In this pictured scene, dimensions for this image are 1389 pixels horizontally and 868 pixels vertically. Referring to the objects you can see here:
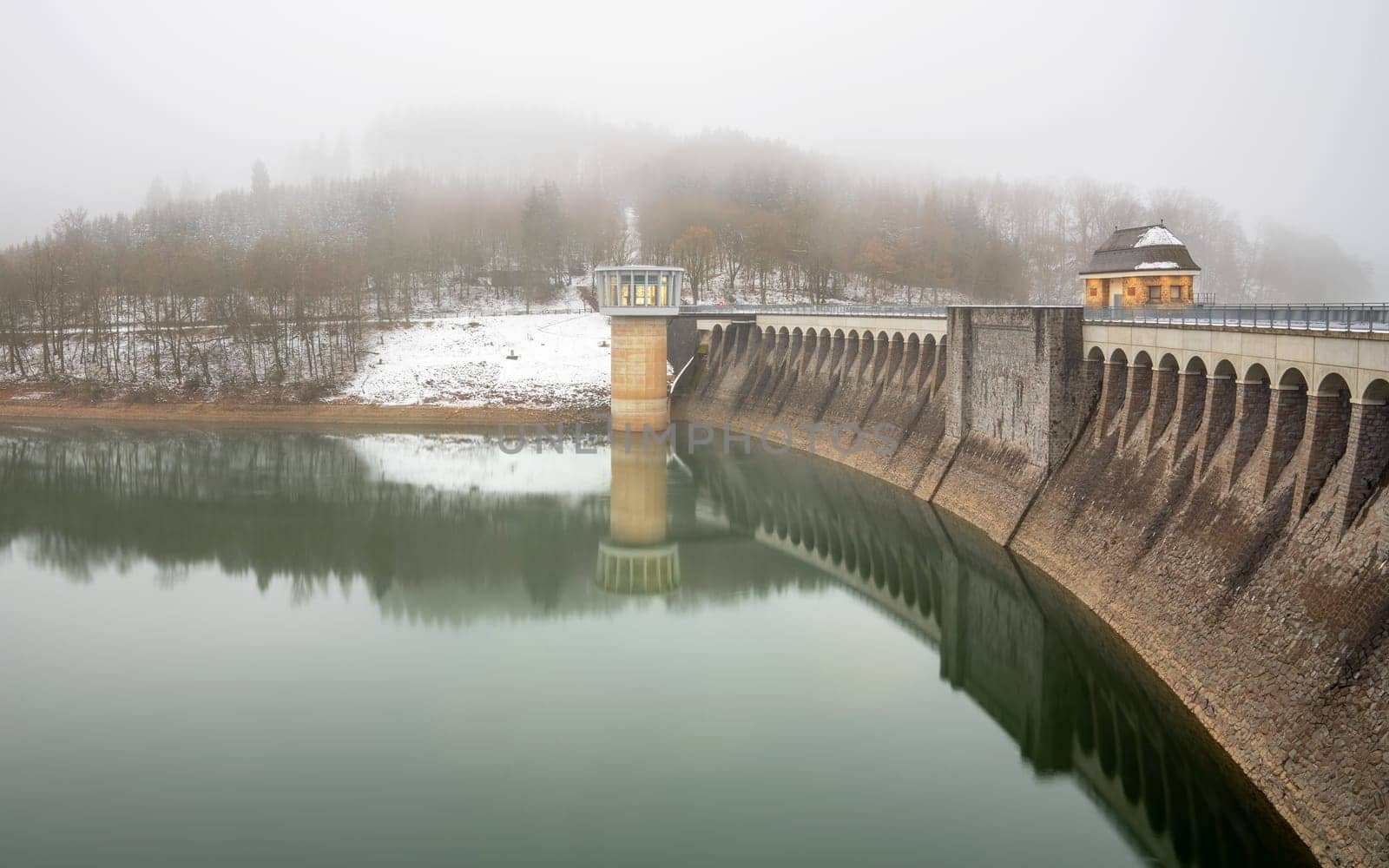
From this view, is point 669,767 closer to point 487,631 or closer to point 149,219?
point 487,631

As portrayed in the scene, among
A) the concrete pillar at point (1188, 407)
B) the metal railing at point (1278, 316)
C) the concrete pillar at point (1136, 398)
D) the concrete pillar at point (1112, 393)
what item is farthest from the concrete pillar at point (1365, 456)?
the concrete pillar at point (1112, 393)

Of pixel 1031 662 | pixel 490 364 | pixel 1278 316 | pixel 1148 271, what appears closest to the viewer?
pixel 1278 316

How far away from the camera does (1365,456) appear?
48.0ft

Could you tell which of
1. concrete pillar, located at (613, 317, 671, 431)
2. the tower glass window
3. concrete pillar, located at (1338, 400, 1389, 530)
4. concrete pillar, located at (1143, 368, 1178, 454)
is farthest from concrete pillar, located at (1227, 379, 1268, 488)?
the tower glass window

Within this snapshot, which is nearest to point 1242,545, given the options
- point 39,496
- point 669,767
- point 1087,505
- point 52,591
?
point 1087,505

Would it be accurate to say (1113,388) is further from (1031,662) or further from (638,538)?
(638,538)

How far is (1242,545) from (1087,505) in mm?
6471

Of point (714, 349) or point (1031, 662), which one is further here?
point (714, 349)

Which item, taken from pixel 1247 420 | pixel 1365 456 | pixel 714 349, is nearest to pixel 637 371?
pixel 714 349

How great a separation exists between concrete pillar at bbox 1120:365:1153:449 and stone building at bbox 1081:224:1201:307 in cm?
747

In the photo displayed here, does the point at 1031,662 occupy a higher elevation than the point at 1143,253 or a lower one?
lower

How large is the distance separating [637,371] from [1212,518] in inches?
1401

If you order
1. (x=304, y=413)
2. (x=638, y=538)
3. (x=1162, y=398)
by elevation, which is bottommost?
(x=638, y=538)

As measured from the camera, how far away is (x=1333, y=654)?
1317 cm
